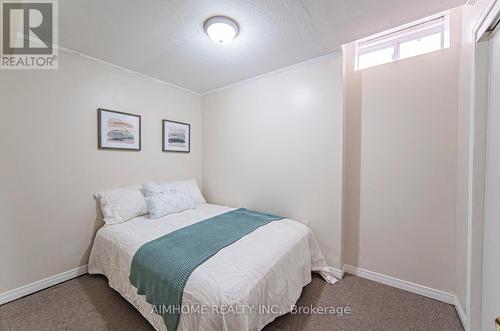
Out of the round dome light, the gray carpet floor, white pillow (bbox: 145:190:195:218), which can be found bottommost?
the gray carpet floor

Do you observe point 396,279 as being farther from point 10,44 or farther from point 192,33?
point 10,44

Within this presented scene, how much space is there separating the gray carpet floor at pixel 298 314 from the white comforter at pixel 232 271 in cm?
14

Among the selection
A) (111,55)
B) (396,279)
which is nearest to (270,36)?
(111,55)

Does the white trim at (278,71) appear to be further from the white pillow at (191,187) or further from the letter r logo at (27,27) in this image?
the letter r logo at (27,27)

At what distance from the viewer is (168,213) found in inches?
94.3

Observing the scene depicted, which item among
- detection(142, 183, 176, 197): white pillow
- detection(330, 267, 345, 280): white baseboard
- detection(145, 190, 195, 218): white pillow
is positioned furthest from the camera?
detection(142, 183, 176, 197): white pillow

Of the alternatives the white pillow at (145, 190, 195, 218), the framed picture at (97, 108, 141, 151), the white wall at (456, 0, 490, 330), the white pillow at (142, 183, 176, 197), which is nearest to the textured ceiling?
the white wall at (456, 0, 490, 330)

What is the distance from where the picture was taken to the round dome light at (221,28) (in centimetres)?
161

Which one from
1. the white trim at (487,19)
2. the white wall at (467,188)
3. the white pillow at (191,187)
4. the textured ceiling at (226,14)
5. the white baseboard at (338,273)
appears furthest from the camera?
the white pillow at (191,187)

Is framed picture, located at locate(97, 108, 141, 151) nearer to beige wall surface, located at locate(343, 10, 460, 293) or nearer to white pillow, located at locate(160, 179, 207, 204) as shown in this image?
white pillow, located at locate(160, 179, 207, 204)

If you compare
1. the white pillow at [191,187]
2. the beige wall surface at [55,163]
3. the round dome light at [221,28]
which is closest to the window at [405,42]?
the round dome light at [221,28]

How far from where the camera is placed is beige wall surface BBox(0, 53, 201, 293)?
1.76 m

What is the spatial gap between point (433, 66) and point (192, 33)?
2.30m

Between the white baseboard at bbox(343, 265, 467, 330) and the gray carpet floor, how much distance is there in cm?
5
